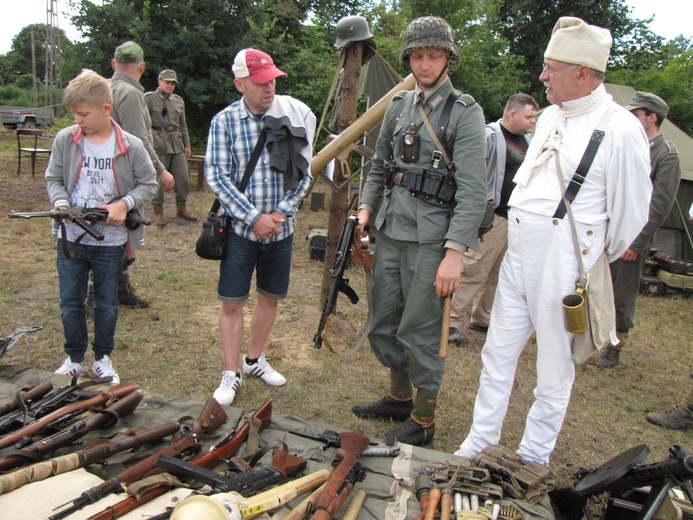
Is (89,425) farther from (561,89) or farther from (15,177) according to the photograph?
(15,177)

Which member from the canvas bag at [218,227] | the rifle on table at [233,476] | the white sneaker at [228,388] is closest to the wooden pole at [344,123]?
the canvas bag at [218,227]

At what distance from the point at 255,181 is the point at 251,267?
0.60m

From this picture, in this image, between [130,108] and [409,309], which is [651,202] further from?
[130,108]

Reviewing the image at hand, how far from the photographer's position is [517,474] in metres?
2.61

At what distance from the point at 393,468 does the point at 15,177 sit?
38.8 feet

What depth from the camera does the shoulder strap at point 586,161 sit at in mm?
2600

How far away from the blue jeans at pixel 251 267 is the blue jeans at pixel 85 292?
0.75m

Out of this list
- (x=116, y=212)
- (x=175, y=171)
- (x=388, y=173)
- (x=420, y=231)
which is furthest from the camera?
(x=175, y=171)

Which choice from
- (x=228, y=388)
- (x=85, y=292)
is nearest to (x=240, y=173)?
(x=85, y=292)

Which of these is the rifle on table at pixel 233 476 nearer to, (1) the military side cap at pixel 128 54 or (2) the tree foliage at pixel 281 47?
(1) the military side cap at pixel 128 54

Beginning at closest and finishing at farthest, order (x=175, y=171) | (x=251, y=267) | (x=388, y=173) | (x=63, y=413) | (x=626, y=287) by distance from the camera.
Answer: (x=63, y=413) → (x=388, y=173) → (x=251, y=267) → (x=626, y=287) → (x=175, y=171)

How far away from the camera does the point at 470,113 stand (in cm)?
291

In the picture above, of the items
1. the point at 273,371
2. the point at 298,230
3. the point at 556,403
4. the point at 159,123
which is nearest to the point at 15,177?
the point at 159,123

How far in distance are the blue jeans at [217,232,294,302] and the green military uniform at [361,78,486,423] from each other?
0.73m
